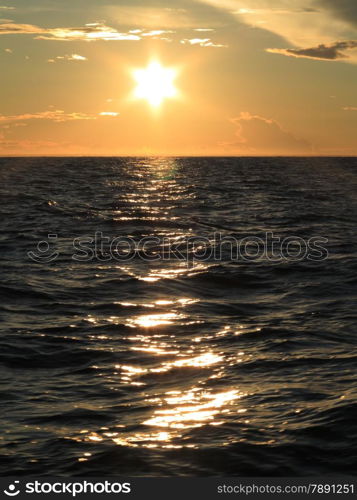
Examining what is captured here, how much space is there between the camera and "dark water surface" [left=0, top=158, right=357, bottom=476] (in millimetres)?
8695

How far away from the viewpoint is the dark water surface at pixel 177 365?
8.70m

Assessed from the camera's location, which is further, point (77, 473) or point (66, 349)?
point (66, 349)

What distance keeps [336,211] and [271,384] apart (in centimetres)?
2884

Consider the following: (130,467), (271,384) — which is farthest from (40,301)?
(130,467)

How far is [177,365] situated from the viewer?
11.8 meters

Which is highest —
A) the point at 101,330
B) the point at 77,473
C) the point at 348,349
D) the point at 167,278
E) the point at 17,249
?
the point at 17,249

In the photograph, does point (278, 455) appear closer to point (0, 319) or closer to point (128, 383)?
point (128, 383)

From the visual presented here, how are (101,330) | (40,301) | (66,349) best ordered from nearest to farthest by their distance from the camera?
(66,349)
(101,330)
(40,301)

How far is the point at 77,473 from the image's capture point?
818cm

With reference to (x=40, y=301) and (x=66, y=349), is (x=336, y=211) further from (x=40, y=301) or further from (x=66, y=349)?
(x=66, y=349)

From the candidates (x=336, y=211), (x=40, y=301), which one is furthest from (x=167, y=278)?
(x=336, y=211)

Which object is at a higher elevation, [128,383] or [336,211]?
[336,211]

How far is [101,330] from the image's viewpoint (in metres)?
14.1

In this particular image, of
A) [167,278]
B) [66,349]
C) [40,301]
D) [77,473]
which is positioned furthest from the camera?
[167,278]
